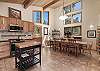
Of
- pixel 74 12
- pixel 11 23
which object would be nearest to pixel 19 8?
pixel 11 23

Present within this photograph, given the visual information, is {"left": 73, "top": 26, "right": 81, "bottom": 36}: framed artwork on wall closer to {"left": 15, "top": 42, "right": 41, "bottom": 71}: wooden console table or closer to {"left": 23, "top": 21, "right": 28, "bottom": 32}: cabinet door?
{"left": 23, "top": 21, "right": 28, "bottom": 32}: cabinet door

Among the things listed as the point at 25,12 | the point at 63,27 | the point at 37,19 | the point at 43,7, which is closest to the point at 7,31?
the point at 25,12

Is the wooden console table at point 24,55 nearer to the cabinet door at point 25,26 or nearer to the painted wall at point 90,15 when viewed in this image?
the cabinet door at point 25,26

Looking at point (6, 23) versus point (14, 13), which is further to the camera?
point (14, 13)

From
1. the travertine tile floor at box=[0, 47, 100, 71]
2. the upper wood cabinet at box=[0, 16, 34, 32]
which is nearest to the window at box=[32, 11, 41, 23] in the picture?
the upper wood cabinet at box=[0, 16, 34, 32]

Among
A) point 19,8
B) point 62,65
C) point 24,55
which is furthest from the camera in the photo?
point 19,8

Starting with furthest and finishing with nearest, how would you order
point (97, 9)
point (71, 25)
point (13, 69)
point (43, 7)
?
point (43, 7), point (71, 25), point (97, 9), point (13, 69)

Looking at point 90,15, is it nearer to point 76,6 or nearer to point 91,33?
point 91,33

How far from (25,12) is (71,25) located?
4.39 metres

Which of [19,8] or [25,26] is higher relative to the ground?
[19,8]

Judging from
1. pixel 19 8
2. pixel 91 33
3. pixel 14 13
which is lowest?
pixel 91 33

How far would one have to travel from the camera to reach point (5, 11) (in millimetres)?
6871

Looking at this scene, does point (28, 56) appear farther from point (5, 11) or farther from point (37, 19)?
point (37, 19)

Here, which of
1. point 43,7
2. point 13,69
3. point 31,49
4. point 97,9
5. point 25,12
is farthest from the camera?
point 43,7
